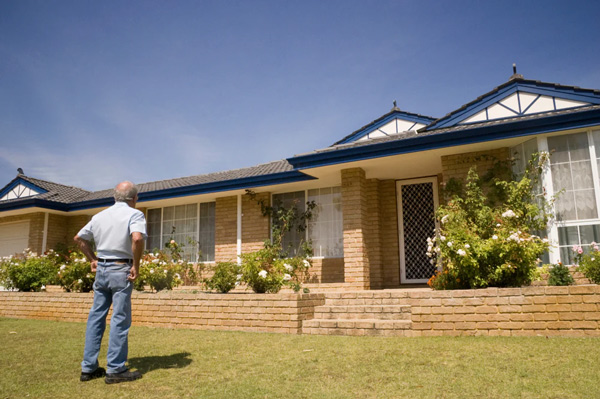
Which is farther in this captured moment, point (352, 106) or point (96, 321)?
point (352, 106)

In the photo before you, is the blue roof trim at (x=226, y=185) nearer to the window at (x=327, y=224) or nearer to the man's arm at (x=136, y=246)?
the window at (x=327, y=224)

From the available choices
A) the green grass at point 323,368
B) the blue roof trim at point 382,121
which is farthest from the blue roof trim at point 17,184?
the green grass at point 323,368

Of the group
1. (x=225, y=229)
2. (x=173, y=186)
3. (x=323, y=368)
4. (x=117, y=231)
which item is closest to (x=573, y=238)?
(x=323, y=368)

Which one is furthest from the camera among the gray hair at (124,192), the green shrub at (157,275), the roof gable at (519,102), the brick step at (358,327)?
the green shrub at (157,275)

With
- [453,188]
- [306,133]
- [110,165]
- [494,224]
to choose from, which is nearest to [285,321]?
[494,224]

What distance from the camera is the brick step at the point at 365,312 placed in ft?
20.5

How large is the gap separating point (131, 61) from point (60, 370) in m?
9.31

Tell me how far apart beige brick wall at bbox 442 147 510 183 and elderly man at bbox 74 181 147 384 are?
21.5ft

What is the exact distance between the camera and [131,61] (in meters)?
11.4

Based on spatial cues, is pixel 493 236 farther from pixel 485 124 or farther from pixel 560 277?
pixel 485 124

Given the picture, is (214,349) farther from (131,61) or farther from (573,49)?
(573,49)

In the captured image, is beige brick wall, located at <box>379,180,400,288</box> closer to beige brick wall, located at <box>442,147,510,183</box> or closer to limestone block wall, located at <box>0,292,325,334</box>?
beige brick wall, located at <box>442,147,510,183</box>

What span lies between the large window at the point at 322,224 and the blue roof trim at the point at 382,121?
3013 millimetres

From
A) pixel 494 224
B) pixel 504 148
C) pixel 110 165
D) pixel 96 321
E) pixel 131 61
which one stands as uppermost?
pixel 131 61
